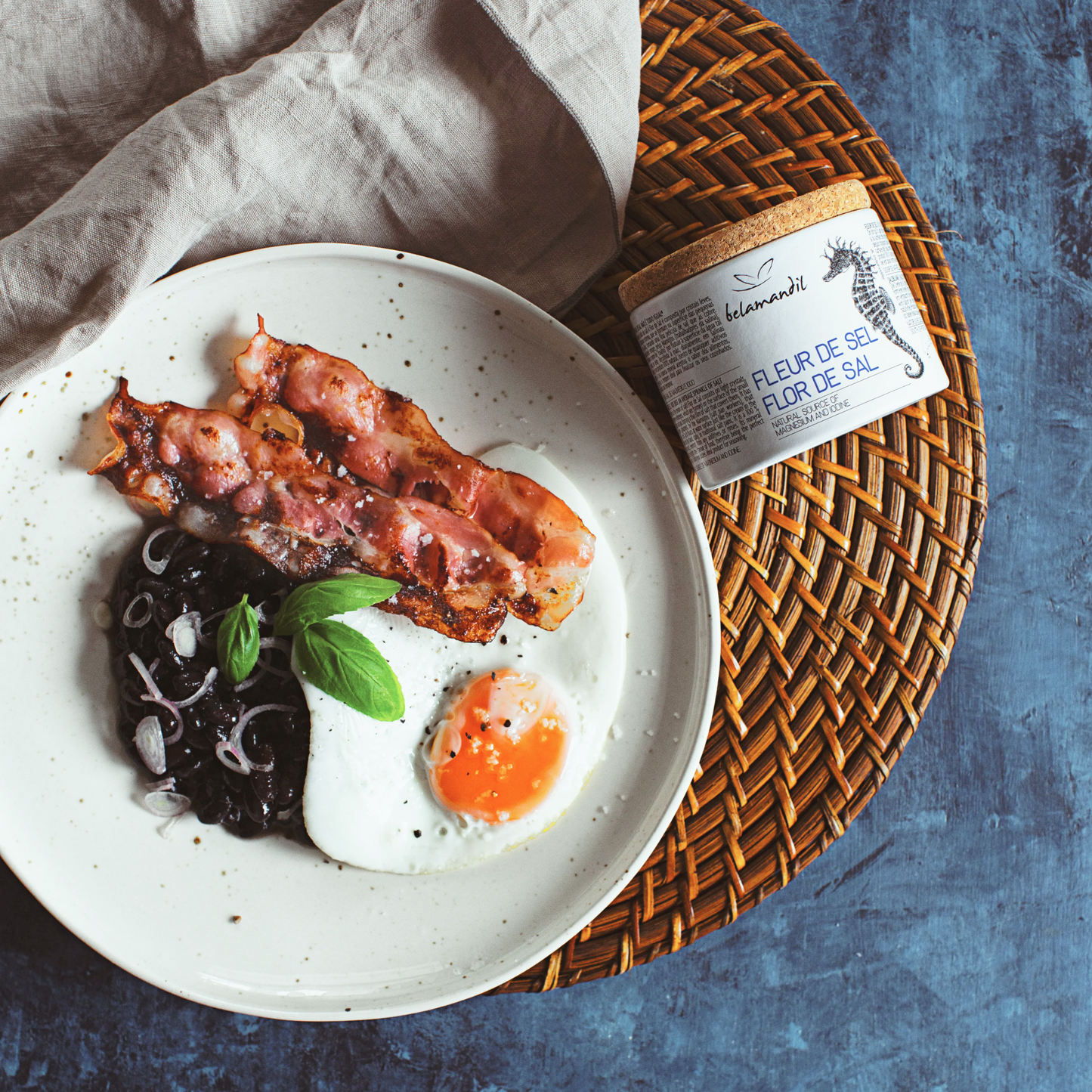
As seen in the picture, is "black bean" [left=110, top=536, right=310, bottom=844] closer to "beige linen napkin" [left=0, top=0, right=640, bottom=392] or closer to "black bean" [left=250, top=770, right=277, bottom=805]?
"black bean" [left=250, top=770, right=277, bottom=805]

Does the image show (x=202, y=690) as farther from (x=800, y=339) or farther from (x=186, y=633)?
(x=800, y=339)

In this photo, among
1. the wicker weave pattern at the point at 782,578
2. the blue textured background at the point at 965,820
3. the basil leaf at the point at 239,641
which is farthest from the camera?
the blue textured background at the point at 965,820

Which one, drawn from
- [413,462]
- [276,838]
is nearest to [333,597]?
[413,462]

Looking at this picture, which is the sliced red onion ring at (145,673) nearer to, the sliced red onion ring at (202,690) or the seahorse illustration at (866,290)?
the sliced red onion ring at (202,690)

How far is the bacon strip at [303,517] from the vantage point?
1381 mm

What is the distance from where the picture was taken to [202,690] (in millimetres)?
1440

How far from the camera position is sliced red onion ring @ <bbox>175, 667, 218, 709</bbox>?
143cm

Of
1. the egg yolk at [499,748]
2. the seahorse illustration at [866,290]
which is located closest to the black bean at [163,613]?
the egg yolk at [499,748]

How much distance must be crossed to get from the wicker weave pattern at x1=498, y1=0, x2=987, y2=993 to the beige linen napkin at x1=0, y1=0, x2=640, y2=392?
18cm

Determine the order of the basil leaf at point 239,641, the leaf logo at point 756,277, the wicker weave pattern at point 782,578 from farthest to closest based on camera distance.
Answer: the wicker weave pattern at point 782,578
the basil leaf at point 239,641
the leaf logo at point 756,277

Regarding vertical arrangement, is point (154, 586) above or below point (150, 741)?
above

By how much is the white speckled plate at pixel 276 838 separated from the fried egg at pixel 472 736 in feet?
0.15

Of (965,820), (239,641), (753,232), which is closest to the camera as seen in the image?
(753,232)

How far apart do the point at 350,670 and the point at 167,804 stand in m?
0.46
